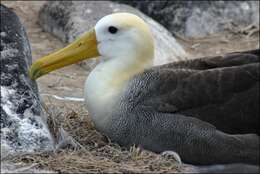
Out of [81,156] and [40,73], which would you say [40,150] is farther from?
[40,73]

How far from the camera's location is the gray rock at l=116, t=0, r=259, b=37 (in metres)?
12.5

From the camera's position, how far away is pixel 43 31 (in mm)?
12250

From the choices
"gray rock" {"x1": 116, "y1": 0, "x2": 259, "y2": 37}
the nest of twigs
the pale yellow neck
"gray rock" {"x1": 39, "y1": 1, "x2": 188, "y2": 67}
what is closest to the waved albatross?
the pale yellow neck

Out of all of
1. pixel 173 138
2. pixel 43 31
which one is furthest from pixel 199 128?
pixel 43 31

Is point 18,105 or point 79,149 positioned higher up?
point 18,105

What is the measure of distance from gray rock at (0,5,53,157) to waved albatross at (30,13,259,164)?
22 cm

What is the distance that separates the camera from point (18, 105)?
20.5ft

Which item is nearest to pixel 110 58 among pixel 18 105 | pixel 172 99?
pixel 172 99

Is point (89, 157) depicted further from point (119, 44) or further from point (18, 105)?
point (119, 44)

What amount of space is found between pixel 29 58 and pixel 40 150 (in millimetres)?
1154

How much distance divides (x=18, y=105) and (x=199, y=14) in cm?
658

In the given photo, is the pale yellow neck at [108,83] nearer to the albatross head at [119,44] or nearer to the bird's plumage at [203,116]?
the albatross head at [119,44]

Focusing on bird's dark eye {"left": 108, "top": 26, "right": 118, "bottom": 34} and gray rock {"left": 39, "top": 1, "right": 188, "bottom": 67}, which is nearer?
bird's dark eye {"left": 108, "top": 26, "right": 118, "bottom": 34}

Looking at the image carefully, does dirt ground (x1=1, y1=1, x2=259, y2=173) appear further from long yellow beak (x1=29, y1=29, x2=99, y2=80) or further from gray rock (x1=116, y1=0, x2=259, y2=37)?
gray rock (x1=116, y1=0, x2=259, y2=37)
